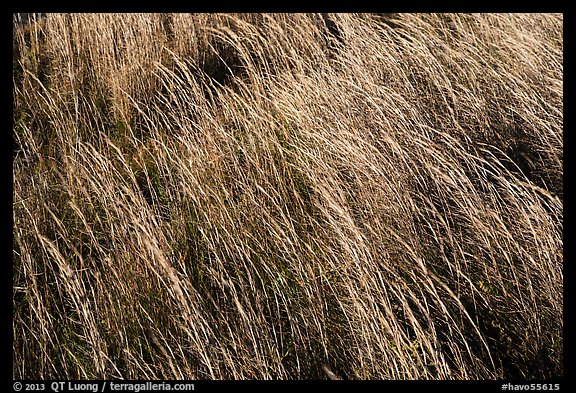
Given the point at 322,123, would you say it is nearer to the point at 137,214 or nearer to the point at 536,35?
the point at 137,214

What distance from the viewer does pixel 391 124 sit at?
2.59 m

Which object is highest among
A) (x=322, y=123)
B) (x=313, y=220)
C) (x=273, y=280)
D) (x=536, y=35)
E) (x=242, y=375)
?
(x=536, y=35)

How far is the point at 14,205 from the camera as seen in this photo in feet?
7.09

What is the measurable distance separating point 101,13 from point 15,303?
224cm

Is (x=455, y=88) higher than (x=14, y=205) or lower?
higher

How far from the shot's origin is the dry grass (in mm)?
1792

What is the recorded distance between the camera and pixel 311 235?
7.13 ft

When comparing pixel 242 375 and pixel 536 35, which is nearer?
pixel 242 375

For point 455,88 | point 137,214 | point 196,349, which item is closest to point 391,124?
point 455,88

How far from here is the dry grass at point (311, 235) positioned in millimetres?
1792

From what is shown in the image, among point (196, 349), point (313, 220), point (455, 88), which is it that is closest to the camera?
point (196, 349)

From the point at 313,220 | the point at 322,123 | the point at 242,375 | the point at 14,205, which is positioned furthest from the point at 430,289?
the point at 14,205

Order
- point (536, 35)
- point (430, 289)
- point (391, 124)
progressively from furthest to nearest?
point (536, 35) < point (391, 124) < point (430, 289)

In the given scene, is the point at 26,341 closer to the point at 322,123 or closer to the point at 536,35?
the point at 322,123
